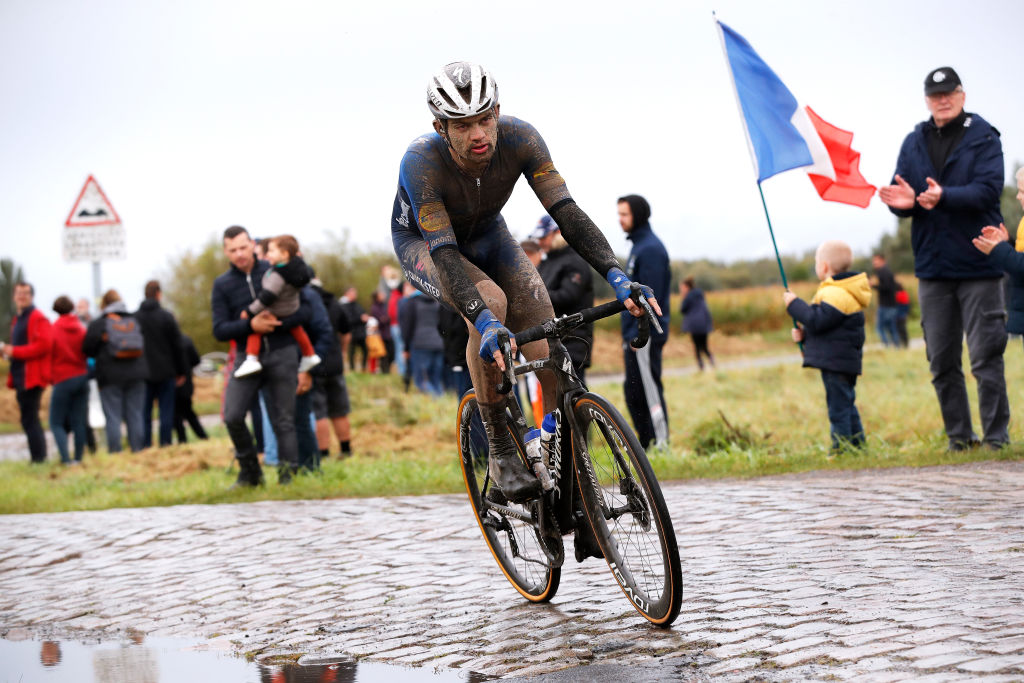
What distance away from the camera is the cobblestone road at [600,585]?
4312 mm

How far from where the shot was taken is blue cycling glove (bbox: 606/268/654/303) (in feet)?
15.8

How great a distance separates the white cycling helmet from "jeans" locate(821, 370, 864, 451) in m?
5.28

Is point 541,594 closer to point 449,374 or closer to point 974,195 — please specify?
point 974,195

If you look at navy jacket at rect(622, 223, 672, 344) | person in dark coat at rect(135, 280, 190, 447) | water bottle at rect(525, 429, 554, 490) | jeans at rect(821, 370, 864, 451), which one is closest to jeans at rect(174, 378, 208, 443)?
person in dark coat at rect(135, 280, 190, 447)

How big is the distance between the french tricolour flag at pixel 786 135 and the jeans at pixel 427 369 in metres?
8.49

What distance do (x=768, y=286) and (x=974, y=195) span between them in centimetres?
4046

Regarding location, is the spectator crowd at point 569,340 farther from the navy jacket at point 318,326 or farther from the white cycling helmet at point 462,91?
the white cycling helmet at point 462,91

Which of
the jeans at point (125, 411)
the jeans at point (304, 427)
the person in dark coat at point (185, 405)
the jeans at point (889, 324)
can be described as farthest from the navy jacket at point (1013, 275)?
the jeans at point (889, 324)

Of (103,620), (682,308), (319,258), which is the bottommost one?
(103,620)

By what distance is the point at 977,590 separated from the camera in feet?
15.7

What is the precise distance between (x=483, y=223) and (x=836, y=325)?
15.3ft

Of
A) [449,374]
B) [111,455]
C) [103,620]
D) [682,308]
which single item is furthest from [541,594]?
[682,308]

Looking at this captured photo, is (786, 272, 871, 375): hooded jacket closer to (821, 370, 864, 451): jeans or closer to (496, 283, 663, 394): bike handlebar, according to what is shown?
(821, 370, 864, 451): jeans

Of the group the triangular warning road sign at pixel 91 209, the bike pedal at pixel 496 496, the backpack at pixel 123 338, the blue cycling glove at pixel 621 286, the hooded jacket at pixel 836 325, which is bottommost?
the bike pedal at pixel 496 496
